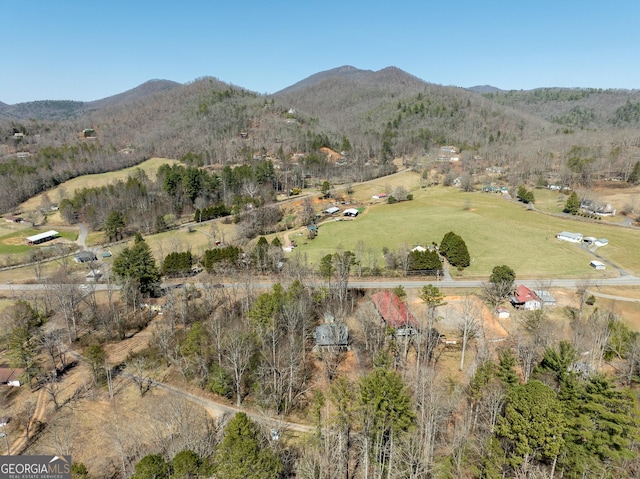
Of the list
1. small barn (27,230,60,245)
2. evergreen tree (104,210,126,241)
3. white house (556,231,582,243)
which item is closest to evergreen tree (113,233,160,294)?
evergreen tree (104,210,126,241)

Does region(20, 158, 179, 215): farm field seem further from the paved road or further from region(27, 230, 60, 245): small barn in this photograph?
the paved road

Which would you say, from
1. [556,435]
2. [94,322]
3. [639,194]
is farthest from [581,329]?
[639,194]

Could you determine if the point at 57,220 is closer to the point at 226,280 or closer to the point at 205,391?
the point at 226,280

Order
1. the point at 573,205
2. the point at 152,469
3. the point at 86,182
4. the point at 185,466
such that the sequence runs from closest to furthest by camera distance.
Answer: the point at 152,469
the point at 185,466
the point at 573,205
the point at 86,182

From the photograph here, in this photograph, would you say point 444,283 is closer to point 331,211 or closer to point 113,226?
point 331,211

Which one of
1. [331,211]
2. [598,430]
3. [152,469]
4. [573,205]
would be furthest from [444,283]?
[573,205]
